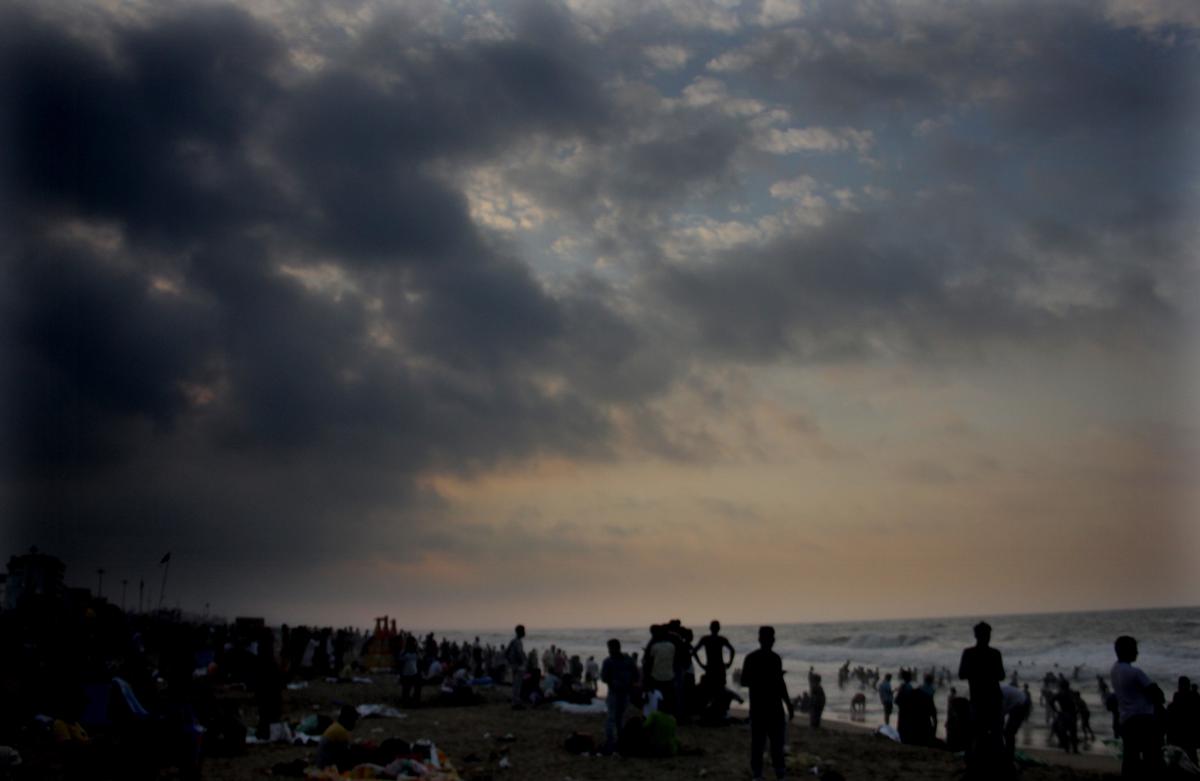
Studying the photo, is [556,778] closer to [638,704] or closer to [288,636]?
[638,704]

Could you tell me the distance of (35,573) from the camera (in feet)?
124

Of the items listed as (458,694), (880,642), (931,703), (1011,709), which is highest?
(1011,709)

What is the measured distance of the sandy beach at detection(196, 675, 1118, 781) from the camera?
12250mm

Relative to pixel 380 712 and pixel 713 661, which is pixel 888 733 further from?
pixel 380 712

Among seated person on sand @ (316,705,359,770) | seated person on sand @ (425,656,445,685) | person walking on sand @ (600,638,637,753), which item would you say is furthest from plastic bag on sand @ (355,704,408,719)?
seated person on sand @ (316,705,359,770)

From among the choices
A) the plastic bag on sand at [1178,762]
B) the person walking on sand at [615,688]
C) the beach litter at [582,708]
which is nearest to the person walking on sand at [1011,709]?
the plastic bag on sand at [1178,762]

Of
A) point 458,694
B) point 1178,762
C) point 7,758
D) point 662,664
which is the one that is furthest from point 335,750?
point 458,694

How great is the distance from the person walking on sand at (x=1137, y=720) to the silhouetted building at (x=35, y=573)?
41.1 meters

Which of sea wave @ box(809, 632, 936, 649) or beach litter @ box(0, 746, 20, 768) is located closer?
beach litter @ box(0, 746, 20, 768)

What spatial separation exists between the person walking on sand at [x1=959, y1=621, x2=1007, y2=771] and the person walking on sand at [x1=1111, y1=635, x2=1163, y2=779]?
54.4 inches

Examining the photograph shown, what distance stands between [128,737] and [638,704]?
40.4ft

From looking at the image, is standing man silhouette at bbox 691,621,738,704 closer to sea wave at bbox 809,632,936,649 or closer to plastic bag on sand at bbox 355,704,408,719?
plastic bag on sand at bbox 355,704,408,719

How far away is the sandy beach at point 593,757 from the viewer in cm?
1225

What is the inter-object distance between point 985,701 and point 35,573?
41.7 m
